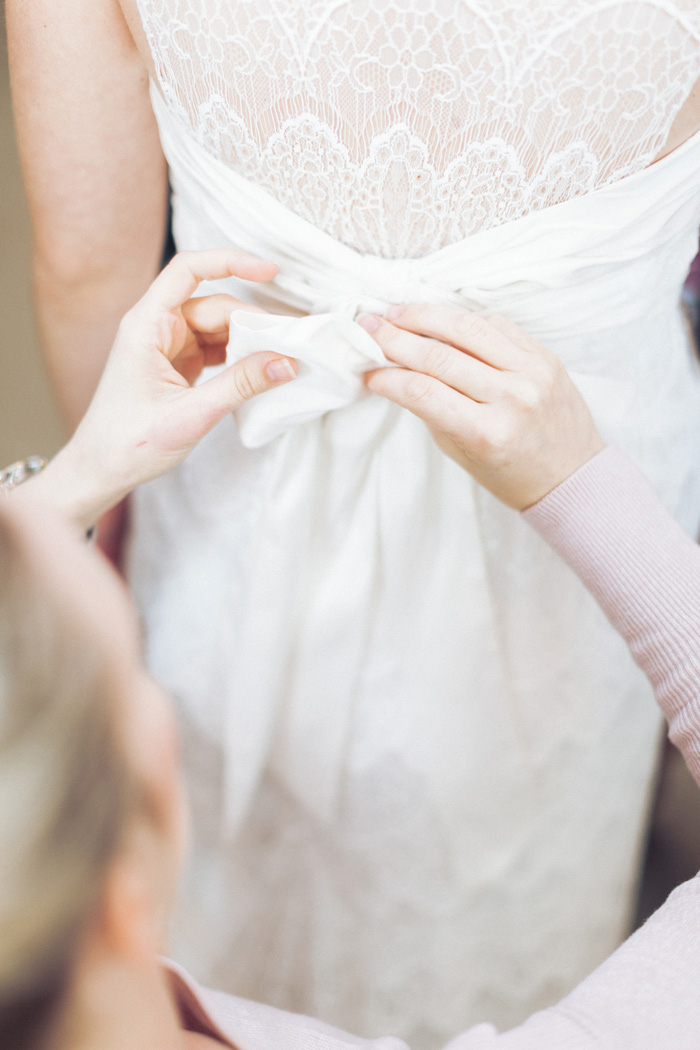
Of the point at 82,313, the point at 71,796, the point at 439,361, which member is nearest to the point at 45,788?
the point at 71,796

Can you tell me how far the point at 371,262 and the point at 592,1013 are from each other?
476mm

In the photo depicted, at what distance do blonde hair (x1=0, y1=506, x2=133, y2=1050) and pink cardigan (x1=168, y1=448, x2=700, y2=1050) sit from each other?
184 mm

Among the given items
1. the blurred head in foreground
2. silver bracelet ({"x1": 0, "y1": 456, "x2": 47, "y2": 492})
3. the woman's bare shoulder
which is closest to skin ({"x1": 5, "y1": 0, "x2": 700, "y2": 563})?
silver bracelet ({"x1": 0, "y1": 456, "x2": 47, "y2": 492})

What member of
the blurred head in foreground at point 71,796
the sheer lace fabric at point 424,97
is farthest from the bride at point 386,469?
the blurred head in foreground at point 71,796

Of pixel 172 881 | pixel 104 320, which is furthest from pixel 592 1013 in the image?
pixel 104 320

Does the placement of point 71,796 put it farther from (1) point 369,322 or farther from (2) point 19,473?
(2) point 19,473

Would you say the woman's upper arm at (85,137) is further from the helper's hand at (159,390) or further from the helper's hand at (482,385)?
the helper's hand at (482,385)

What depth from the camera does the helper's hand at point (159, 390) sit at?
1.79ft

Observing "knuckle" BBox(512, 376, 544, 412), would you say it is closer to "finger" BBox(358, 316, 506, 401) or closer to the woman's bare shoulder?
"finger" BBox(358, 316, 506, 401)

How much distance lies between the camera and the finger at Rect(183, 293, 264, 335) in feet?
1.91

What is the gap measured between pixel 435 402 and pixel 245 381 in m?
0.13

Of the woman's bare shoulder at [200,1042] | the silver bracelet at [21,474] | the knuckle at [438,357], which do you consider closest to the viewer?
the woman's bare shoulder at [200,1042]

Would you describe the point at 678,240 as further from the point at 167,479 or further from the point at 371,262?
the point at 167,479

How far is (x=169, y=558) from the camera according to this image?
2.61 ft
